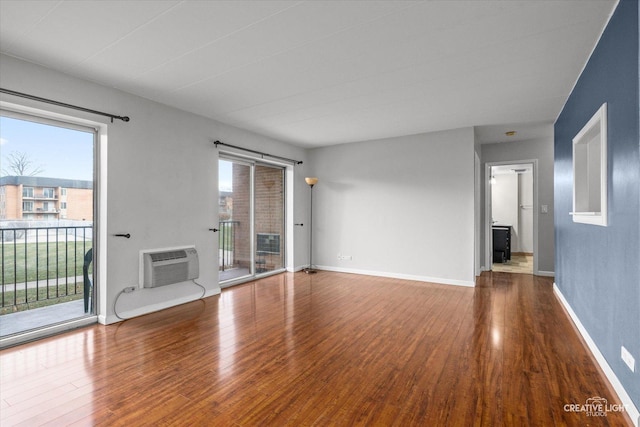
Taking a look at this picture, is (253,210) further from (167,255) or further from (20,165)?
(20,165)

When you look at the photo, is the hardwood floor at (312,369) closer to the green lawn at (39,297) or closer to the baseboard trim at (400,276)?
the green lawn at (39,297)

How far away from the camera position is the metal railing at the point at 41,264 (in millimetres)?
2887

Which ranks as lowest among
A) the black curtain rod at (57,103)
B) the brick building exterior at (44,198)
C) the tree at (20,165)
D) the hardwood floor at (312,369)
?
the hardwood floor at (312,369)

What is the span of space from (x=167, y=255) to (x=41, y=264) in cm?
117

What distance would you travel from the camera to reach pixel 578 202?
3.31 m

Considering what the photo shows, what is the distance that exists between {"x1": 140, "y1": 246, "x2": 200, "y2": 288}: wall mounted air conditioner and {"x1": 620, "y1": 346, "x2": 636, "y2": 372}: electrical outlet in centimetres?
414

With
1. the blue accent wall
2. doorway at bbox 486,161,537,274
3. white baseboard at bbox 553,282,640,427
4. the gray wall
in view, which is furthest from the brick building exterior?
doorway at bbox 486,161,537,274

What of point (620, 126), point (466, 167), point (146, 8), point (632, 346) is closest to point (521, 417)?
point (632, 346)

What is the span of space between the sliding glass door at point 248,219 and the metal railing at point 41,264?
5.66 ft

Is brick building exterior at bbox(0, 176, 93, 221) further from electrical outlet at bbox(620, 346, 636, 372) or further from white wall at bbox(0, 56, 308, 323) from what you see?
electrical outlet at bbox(620, 346, 636, 372)

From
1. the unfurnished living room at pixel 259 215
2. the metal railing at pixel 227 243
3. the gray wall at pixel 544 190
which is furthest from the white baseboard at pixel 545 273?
the metal railing at pixel 227 243

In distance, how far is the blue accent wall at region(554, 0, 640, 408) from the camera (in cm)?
179

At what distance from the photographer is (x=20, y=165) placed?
2.91 metres

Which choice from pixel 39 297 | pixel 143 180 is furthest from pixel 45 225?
pixel 143 180
